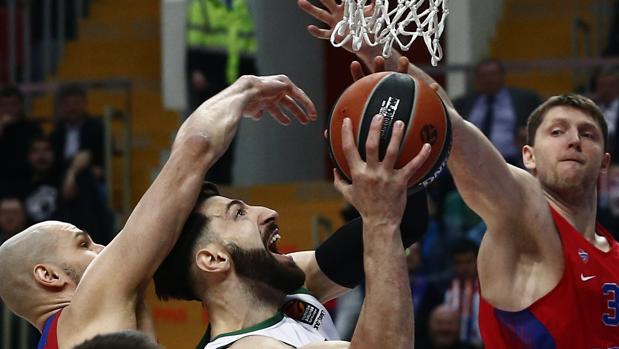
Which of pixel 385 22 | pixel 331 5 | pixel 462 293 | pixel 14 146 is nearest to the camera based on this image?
pixel 385 22

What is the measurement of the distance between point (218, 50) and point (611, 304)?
20.4 ft

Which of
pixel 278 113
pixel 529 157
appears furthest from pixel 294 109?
pixel 529 157

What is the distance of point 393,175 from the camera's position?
372 cm

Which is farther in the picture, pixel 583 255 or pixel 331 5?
pixel 583 255

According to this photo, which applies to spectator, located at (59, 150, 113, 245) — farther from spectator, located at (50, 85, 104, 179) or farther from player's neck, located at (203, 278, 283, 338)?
player's neck, located at (203, 278, 283, 338)

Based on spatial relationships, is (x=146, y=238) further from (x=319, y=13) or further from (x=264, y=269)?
(x=319, y=13)

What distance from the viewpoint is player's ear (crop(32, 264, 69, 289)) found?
467 centimetres

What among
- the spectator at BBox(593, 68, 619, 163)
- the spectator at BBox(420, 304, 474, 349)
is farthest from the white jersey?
the spectator at BBox(593, 68, 619, 163)

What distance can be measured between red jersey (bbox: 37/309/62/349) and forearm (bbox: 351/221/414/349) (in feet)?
3.71

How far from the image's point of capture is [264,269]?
170 inches

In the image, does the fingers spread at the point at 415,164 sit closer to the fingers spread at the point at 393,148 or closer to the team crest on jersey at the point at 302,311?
the fingers spread at the point at 393,148

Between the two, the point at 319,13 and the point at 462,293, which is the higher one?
the point at 319,13

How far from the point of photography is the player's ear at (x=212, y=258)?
4336 mm

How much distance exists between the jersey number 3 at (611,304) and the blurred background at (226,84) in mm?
3347
